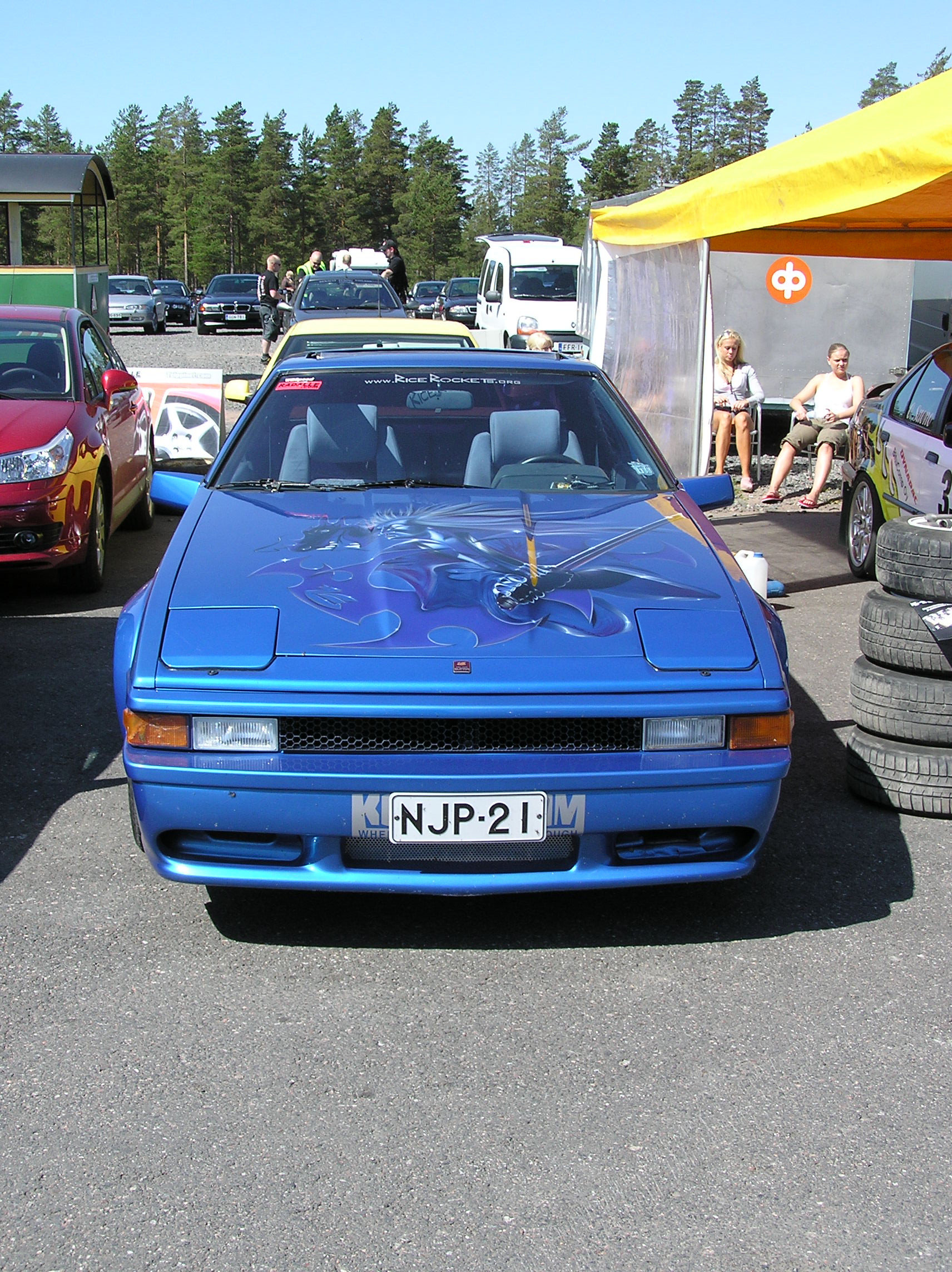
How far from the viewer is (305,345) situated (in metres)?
8.59

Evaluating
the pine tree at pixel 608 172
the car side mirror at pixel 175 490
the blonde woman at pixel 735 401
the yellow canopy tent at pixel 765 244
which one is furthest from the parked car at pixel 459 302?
the pine tree at pixel 608 172

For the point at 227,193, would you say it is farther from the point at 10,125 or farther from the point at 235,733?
the point at 235,733

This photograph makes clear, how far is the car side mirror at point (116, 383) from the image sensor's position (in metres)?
8.01

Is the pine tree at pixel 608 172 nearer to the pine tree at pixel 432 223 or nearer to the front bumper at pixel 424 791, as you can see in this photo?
the pine tree at pixel 432 223

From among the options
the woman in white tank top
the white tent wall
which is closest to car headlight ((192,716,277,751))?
the white tent wall

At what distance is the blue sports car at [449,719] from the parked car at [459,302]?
2801cm

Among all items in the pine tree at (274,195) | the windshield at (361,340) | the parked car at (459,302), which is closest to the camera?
the windshield at (361,340)

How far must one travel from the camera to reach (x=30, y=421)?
7.25m

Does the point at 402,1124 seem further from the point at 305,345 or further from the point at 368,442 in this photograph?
the point at 305,345

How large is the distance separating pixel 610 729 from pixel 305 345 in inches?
238

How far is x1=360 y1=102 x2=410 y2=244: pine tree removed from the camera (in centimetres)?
10231

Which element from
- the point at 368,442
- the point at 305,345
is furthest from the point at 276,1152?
the point at 305,345

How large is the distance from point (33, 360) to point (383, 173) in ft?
332

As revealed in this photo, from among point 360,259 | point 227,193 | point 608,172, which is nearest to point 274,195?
point 227,193
